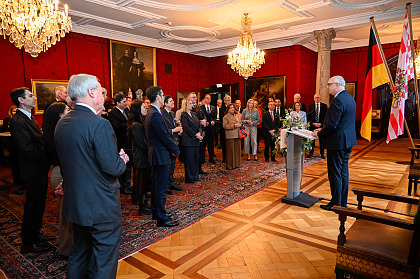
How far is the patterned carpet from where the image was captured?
8.87 ft

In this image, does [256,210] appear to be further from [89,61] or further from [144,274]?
[89,61]

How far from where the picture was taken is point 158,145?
3303 mm

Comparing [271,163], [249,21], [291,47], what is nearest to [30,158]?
[271,163]

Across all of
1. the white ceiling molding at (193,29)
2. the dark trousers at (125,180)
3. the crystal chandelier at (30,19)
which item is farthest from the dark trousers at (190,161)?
the white ceiling molding at (193,29)

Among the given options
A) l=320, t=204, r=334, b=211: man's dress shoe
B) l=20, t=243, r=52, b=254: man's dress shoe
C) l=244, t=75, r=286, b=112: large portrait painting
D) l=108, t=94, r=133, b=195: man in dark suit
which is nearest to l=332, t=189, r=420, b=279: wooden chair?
l=320, t=204, r=334, b=211: man's dress shoe

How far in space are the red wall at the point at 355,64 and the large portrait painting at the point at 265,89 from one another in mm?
3331

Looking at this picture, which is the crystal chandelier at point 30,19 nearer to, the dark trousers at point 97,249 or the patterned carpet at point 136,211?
the patterned carpet at point 136,211

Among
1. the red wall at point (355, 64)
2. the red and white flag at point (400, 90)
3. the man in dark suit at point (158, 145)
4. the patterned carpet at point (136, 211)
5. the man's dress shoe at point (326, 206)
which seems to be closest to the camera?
the patterned carpet at point (136, 211)

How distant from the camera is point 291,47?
425 inches

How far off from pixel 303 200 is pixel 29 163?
3.80 meters

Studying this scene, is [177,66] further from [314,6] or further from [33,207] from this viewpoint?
[33,207]

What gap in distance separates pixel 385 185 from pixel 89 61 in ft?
29.6

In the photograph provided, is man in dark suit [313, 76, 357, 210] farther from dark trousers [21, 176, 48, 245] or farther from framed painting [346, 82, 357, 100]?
framed painting [346, 82, 357, 100]

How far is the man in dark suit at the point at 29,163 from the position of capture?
9.04ft
